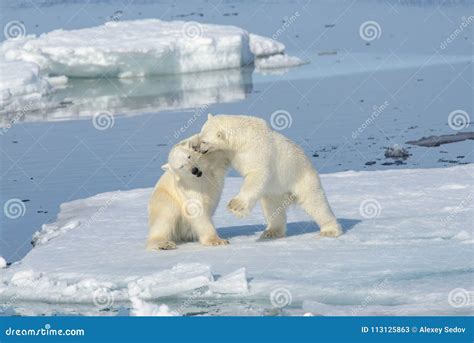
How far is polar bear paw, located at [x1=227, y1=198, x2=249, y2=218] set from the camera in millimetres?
5926

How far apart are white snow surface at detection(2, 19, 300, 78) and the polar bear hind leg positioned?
42.6ft

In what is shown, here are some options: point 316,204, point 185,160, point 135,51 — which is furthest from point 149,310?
point 135,51

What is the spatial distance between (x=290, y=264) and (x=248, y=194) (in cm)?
55

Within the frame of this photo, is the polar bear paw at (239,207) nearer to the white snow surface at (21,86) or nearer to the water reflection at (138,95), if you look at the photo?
the water reflection at (138,95)

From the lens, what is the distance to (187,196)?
20.9 ft

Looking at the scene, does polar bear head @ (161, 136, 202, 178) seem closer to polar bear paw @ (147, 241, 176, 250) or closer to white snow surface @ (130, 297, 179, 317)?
polar bear paw @ (147, 241, 176, 250)

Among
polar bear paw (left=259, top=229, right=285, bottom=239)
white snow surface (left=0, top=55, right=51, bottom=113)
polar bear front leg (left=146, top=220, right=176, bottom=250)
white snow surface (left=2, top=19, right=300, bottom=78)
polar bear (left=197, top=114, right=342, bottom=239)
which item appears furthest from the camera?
white snow surface (left=2, top=19, right=300, bottom=78)

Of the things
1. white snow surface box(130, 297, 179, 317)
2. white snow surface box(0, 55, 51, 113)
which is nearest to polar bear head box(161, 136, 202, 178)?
white snow surface box(130, 297, 179, 317)

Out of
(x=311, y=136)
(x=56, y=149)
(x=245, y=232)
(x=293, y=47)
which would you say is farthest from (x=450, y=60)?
(x=245, y=232)

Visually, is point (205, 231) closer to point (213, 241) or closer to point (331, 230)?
point (213, 241)

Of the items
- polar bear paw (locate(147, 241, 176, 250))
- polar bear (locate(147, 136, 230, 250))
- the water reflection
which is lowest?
polar bear paw (locate(147, 241, 176, 250))

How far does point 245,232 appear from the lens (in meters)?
7.15

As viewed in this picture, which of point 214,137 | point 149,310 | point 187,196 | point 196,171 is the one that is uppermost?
point 214,137

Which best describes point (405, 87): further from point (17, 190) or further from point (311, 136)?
point (17, 190)
